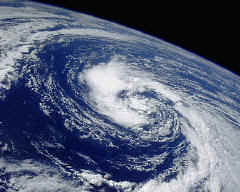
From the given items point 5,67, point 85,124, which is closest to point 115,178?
point 85,124

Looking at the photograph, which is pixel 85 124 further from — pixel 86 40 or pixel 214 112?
pixel 86 40

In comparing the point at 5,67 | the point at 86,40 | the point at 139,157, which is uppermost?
the point at 86,40

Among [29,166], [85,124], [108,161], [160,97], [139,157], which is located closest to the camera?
[29,166]

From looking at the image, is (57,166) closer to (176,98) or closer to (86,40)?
(176,98)

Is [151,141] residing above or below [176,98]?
below

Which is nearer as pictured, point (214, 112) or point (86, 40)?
point (214, 112)

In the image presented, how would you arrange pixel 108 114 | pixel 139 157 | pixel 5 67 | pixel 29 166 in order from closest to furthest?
pixel 29 166, pixel 139 157, pixel 5 67, pixel 108 114
